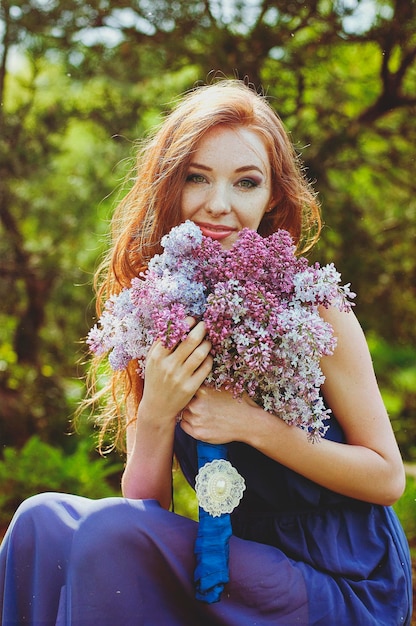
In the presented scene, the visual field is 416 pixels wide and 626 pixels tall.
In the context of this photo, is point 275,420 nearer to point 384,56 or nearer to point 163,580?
point 163,580

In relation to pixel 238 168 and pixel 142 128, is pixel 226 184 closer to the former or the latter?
pixel 238 168

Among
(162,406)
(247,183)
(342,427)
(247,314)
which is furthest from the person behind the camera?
(247,183)

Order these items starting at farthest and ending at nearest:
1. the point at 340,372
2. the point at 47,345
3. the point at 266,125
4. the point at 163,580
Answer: the point at 47,345 < the point at 266,125 < the point at 340,372 < the point at 163,580

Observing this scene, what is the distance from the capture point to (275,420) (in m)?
2.17

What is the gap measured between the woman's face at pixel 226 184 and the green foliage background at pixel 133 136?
6.76 ft

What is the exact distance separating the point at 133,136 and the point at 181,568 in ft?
11.7

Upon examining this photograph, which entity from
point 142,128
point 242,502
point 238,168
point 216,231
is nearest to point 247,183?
point 238,168

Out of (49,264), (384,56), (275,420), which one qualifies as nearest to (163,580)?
(275,420)

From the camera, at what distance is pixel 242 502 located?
8.05 ft

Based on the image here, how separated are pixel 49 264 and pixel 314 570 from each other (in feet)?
11.8

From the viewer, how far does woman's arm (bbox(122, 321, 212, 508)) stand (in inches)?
83.0

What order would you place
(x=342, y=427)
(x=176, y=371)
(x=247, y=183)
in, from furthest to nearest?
(x=247, y=183) → (x=342, y=427) → (x=176, y=371)

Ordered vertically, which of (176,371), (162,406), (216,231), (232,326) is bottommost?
(162,406)

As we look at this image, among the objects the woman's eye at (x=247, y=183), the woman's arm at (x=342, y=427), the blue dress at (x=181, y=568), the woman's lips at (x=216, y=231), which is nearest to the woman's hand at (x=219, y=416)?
the woman's arm at (x=342, y=427)
